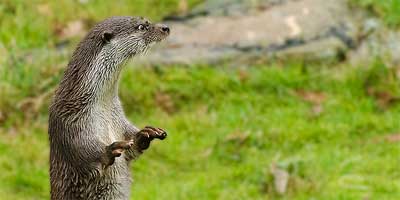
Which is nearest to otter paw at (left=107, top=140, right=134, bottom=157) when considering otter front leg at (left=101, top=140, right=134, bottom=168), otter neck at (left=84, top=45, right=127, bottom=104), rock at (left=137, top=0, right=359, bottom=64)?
otter front leg at (left=101, top=140, right=134, bottom=168)

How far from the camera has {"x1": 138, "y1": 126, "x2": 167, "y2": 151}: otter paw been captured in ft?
14.8

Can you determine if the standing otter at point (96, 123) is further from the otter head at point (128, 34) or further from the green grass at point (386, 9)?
the green grass at point (386, 9)

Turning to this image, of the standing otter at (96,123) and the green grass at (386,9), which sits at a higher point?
the green grass at (386,9)

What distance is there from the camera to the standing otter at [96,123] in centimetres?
456

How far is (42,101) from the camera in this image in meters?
8.02

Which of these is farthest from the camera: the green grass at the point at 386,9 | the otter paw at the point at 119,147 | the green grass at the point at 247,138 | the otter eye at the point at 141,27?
the green grass at the point at 386,9

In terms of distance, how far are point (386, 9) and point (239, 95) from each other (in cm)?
155

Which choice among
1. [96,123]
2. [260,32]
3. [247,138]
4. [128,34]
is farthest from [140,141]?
[260,32]

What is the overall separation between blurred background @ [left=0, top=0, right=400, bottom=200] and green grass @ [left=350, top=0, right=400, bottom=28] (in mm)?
10

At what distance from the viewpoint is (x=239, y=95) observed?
8312 mm

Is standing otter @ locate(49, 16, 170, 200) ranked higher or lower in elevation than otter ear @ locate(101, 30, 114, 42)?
lower

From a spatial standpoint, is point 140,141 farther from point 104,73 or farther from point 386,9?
point 386,9

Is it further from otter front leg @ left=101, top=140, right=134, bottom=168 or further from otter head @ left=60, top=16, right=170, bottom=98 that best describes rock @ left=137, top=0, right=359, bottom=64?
otter front leg @ left=101, top=140, right=134, bottom=168

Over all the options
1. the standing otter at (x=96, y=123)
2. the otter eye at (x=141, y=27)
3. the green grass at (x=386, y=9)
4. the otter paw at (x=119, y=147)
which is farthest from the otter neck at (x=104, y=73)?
the green grass at (x=386, y=9)
